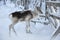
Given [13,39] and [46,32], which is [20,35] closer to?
[13,39]

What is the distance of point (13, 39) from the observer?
4.84 metres

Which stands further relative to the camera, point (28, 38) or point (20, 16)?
point (20, 16)

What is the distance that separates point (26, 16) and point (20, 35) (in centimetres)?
56

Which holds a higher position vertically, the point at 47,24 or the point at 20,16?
the point at 20,16

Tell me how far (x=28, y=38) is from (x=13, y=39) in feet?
1.26

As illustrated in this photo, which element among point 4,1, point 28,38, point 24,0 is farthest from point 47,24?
point 4,1

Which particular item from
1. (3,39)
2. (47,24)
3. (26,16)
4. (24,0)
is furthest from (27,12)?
(24,0)

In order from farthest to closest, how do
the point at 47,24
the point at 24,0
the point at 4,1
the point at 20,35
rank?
1. the point at 4,1
2. the point at 24,0
3. the point at 47,24
4. the point at 20,35

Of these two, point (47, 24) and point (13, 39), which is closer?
point (13, 39)

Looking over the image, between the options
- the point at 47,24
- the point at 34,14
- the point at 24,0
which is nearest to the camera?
the point at 34,14

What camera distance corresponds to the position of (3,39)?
483 centimetres

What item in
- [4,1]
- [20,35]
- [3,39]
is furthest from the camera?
[4,1]

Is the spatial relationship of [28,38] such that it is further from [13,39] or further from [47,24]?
[47,24]

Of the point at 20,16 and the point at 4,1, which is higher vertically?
the point at 20,16
